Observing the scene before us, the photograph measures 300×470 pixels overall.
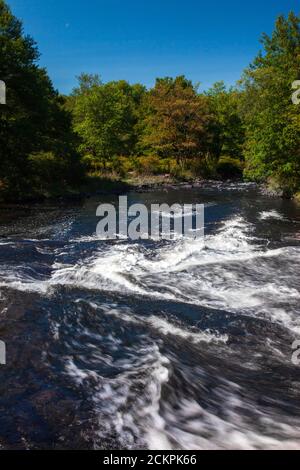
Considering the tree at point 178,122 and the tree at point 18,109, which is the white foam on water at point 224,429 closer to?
the tree at point 18,109

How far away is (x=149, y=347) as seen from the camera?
220 inches

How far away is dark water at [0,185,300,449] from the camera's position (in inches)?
151

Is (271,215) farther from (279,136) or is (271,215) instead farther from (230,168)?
(230,168)

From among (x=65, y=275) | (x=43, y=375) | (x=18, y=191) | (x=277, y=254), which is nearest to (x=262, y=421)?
(x=43, y=375)

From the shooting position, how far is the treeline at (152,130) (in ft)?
72.4

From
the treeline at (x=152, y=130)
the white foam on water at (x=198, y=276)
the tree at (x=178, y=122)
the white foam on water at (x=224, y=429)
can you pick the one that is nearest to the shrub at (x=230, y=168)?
the treeline at (x=152, y=130)

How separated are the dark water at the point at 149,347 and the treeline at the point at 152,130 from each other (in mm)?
12327

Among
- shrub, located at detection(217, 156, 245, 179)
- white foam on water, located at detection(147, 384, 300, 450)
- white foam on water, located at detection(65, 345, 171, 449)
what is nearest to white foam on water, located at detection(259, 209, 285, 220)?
white foam on water, located at detection(65, 345, 171, 449)

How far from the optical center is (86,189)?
29188 mm

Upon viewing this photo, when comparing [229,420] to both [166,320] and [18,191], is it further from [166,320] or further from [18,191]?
[18,191]

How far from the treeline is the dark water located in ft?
40.4

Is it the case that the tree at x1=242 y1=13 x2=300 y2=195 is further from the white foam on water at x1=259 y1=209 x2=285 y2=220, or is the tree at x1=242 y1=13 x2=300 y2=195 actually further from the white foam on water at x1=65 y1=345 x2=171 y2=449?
the white foam on water at x1=65 y1=345 x2=171 y2=449

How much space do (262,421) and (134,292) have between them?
4289 mm

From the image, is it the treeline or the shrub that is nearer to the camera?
the treeline
